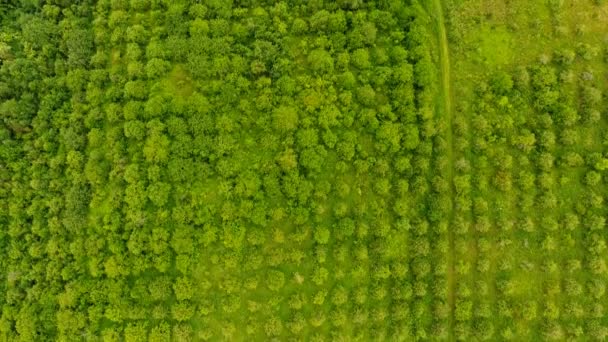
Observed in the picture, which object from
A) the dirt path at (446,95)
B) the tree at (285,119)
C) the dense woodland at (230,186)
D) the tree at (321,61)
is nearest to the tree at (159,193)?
the dense woodland at (230,186)

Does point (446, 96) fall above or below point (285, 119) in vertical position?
above

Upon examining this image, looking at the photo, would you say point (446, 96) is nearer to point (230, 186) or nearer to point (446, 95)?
point (446, 95)

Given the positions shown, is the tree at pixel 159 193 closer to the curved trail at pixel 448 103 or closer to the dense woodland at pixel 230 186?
the dense woodland at pixel 230 186

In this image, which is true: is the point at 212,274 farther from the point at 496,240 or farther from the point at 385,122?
the point at 496,240

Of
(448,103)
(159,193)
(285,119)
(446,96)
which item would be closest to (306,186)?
(285,119)

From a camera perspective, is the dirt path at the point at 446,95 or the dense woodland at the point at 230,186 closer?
the dense woodland at the point at 230,186

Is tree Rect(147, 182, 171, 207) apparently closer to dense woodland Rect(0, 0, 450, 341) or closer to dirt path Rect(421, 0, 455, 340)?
dense woodland Rect(0, 0, 450, 341)

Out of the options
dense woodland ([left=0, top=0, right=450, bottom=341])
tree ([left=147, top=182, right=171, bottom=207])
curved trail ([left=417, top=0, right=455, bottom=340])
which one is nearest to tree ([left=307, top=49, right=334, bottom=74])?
dense woodland ([left=0, top=0, right=450, bottom=341])

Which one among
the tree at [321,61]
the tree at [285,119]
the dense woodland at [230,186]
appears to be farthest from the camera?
the tree at [321,61]
